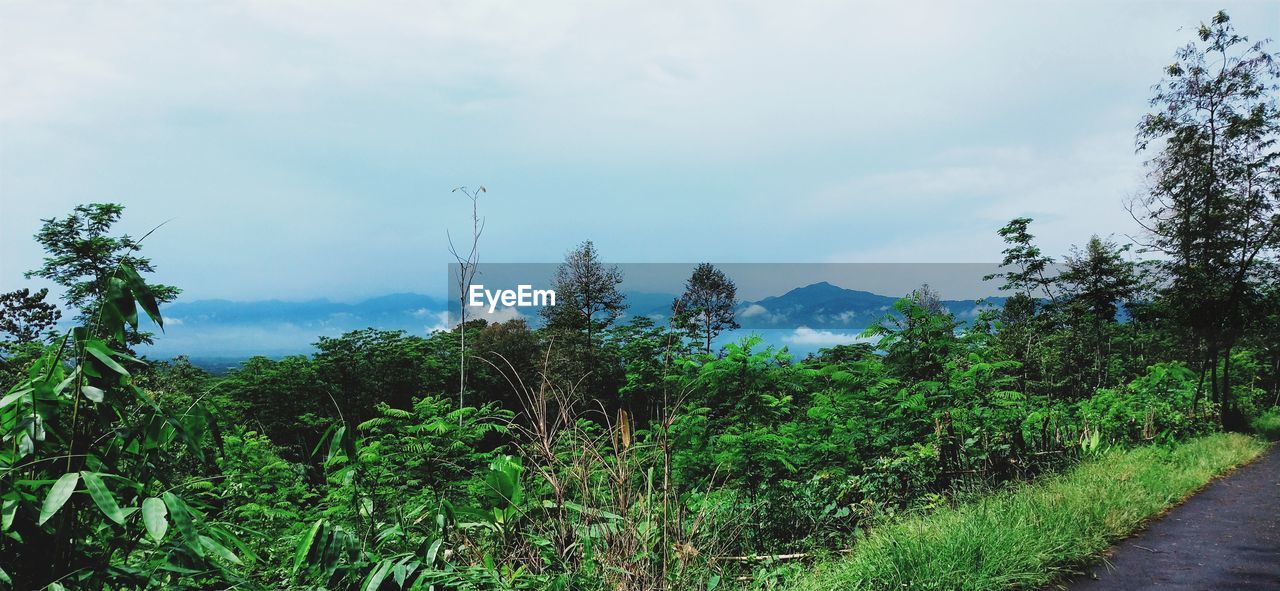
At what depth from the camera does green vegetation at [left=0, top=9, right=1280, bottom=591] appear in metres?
2.51

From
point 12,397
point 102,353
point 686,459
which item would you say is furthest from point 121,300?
point 686,459

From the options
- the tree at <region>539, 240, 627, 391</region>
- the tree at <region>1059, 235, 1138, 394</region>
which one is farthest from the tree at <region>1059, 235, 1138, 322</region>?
the tree at <region>539, 240, 627, 391</region>

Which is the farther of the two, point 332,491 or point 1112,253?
point 1112,253

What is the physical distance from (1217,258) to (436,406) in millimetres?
13695

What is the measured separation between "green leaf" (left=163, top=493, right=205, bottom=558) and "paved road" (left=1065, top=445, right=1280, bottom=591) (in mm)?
4250

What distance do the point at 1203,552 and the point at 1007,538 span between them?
1791 millimetres

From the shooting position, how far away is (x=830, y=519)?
568 cm

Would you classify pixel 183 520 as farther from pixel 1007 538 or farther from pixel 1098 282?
pixel 1098 282

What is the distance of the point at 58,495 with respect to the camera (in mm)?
2059

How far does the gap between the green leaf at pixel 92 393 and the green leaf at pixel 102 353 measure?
0.08m

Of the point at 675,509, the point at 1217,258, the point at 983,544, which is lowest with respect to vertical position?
the point at 983,544

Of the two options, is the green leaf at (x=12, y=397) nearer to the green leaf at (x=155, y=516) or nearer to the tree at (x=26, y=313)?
the green leaf at (x=155, y=516)

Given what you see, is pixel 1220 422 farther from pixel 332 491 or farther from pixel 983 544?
pixel 332 491

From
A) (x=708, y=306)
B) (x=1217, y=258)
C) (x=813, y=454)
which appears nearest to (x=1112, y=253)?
(x=1217, y=258)
